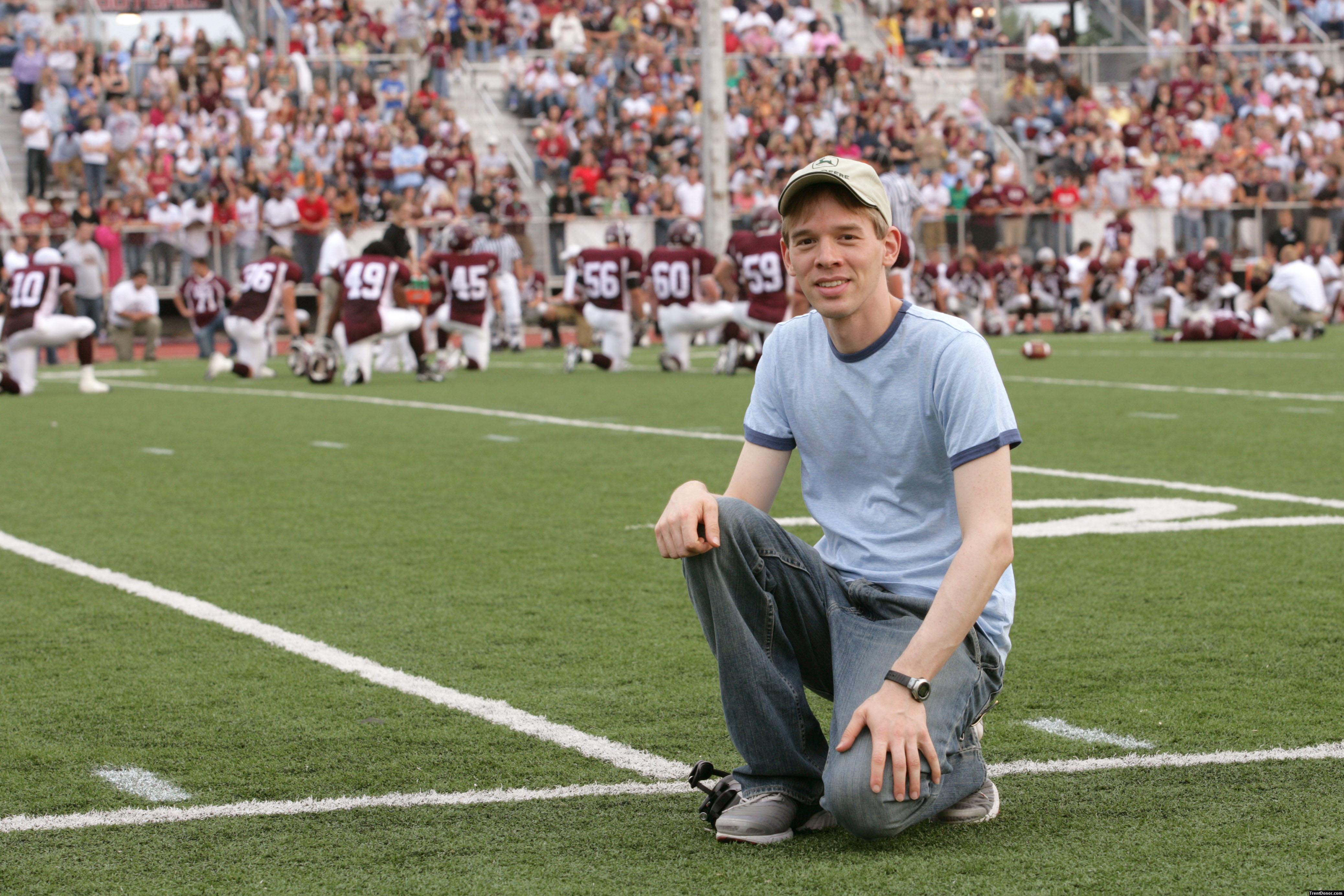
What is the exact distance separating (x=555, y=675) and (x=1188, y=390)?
1058cm

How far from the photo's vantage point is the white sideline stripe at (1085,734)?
4098mm

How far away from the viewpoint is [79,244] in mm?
21328

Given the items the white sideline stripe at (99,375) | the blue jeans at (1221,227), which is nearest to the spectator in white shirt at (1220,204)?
the blue jeans at (1221,227)

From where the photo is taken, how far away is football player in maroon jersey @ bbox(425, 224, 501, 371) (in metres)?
18.9

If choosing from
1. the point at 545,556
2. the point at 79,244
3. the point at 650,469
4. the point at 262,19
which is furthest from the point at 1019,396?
the point at 262,19

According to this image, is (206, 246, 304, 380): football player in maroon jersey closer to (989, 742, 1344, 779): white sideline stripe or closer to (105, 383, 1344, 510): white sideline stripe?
(105, 383, 1344, 510): white sideline stripe

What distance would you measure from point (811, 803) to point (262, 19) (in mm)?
26362

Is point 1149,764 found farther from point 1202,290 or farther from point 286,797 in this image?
point 1202,290

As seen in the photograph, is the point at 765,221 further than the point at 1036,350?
Yes

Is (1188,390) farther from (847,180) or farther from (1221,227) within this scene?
(1221,227)

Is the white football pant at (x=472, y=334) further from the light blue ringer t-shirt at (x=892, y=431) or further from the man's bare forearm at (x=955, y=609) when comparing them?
the man's bare forearm at (x=955, y=609)

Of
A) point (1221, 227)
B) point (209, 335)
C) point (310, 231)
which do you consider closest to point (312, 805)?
point (209, 335)

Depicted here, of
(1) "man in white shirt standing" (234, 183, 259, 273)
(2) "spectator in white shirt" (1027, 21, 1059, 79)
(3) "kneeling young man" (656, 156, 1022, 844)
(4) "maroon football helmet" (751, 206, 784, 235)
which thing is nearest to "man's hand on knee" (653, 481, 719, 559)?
(3) "kneeling young man" (656, 156, 1022, 844)

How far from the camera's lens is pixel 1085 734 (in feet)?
13.8
